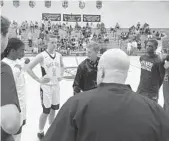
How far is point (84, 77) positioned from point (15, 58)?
1033 millimetres

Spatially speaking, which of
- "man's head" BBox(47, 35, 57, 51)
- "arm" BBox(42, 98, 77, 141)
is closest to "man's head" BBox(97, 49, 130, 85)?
"arm" BBox(42, 98, 77, 141)

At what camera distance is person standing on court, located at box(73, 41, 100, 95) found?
3449 millimetres

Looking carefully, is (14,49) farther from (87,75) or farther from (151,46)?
(151,46)

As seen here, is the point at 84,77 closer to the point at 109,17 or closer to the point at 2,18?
the point at 2,18

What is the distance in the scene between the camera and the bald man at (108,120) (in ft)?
5.03

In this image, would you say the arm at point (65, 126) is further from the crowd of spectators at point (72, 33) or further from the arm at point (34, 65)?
the crowd of spectators at point (72, 33)

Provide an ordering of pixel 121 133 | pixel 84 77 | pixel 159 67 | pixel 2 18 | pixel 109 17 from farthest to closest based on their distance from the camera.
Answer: pixel 109 17 → pixel 159 67 → pixel 84 77 → pixel 121 133 → pixel 2 18

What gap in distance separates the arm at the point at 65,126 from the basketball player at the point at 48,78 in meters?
2.54

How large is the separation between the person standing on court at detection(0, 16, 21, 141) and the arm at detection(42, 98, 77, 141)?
0.96ft

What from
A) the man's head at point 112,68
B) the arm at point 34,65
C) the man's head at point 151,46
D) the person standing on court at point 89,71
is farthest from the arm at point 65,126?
the man's head at point 151,46

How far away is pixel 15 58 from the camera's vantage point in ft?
9.69

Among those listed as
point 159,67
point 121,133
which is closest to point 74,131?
point 121,133

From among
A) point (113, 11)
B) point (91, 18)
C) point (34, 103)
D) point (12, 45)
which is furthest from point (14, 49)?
point (113, 11)

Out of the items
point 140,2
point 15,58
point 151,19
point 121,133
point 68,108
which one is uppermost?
point 140,2
